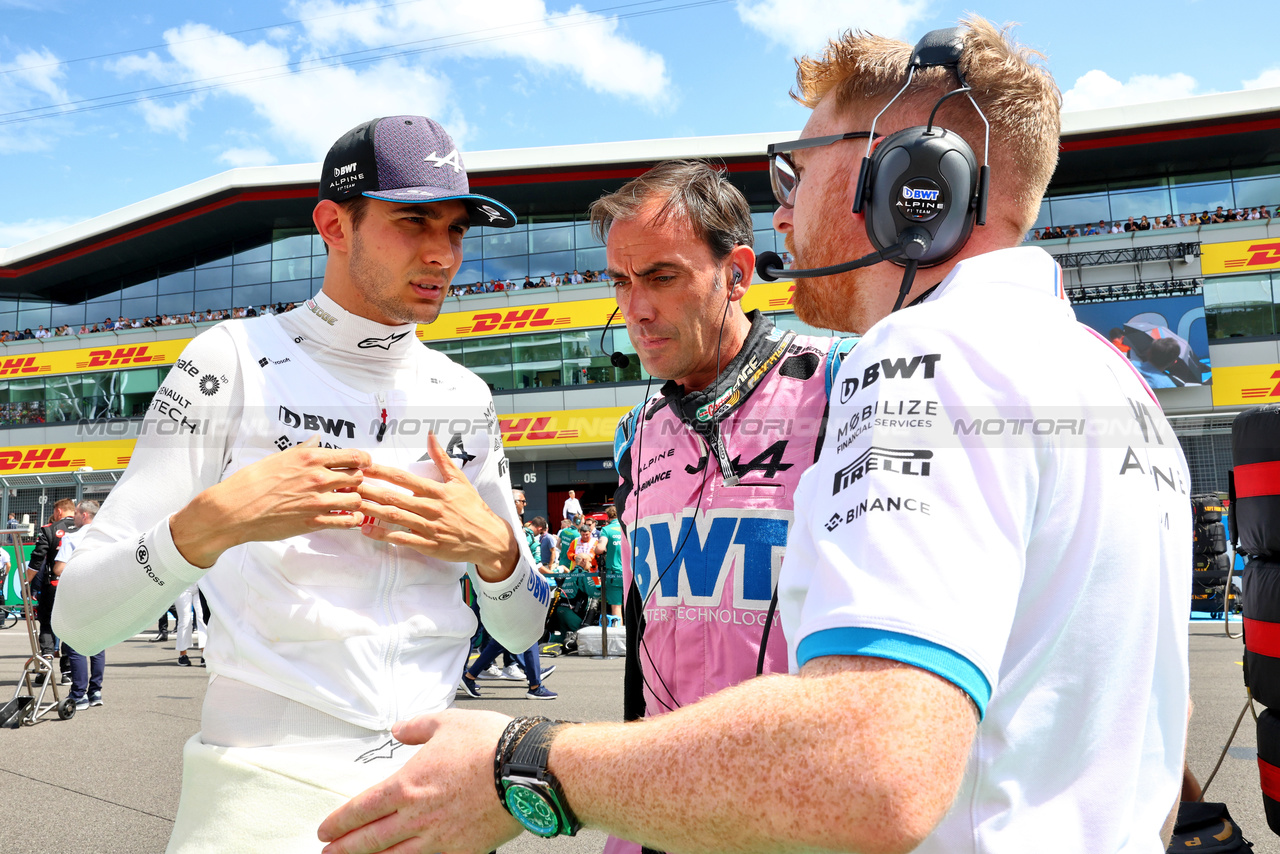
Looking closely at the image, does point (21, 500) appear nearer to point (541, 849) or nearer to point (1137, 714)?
point (541, 849)

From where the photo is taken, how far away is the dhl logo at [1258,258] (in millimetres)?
25141

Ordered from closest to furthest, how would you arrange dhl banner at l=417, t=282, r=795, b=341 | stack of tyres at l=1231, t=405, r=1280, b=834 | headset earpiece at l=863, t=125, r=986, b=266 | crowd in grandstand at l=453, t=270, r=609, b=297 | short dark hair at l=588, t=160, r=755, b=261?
headset earpiece at l=863, t=125, r=986, b=266, short dark hair at l=588, t=160, r=755, b=261, stack of tyres at l=1231, t=405, r=1280, b=834, dhl banner at l=417, t=282, r=795, b=341, crowd in grandstand at l=453, t=270, r=609, b=297

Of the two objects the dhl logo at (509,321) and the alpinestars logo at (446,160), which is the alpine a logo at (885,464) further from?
the dhl logo at (509,321)

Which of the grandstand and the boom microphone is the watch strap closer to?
the boom microphone

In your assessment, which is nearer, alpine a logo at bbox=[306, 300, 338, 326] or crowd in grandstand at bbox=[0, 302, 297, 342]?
alpine a logo at bbox=[306, 300, 338, 326]

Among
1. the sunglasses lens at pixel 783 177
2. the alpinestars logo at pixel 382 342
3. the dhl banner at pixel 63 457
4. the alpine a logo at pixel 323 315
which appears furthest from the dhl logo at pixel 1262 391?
the dhl banner at pixel 63 457

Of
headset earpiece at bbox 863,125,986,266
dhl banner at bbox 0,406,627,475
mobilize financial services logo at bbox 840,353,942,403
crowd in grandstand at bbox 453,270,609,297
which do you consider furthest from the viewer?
crowd in grandstand at bbox 453,270,609,297

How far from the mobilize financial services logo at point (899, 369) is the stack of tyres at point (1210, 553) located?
13835mm

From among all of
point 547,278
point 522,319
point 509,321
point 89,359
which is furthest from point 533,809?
point 89,359

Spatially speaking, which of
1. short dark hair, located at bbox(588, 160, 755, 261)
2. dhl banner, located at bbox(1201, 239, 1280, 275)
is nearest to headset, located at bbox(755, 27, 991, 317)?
short dark hair, located at bbox(588, 160, 755, 261)

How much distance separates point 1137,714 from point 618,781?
570 mm

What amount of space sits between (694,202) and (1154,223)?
30289mm

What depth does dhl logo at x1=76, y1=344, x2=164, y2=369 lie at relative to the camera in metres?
32.1

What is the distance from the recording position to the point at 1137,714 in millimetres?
916
